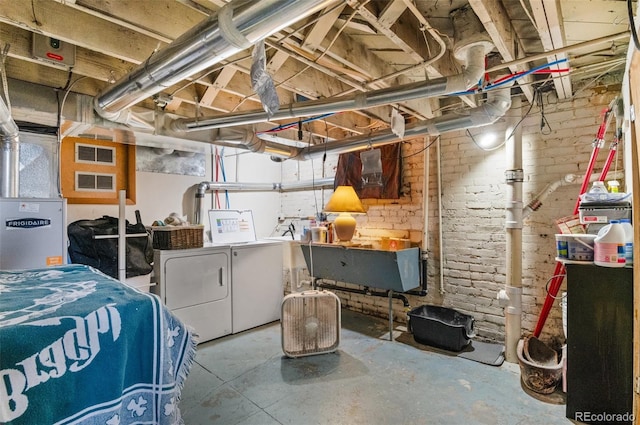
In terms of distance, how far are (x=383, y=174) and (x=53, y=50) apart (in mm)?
3217

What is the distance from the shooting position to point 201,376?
2.81 meters

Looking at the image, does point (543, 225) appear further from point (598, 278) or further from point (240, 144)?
point (240, 144)

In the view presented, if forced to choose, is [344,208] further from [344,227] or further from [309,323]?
[309,323]

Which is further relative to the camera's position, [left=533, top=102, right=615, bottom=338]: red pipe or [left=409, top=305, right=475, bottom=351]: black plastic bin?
[left=409, top=305, right=475, bottom=351]: black plastic bin

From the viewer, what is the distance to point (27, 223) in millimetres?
2447

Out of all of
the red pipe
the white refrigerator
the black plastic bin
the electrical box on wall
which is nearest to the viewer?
the electrical box on wall

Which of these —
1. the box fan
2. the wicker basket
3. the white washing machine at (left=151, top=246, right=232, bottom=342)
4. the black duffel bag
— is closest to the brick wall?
the box fan

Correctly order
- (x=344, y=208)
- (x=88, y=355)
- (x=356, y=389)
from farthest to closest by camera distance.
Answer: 1. (x=344, y=208)
2. (x=356, y=389)
3. (x=88, y=355)

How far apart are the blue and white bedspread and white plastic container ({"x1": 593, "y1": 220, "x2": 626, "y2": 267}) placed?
7.66ft

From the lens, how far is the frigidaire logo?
2389mm

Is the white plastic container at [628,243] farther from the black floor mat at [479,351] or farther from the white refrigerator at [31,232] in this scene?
the white refrigerator at [31,232]
